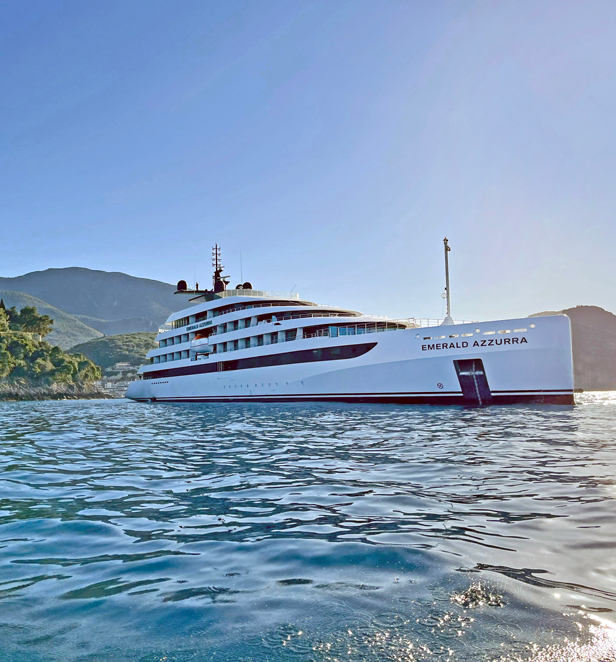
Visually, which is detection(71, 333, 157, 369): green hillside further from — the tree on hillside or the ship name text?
the ship name text

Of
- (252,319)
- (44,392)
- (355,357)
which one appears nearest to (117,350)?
(44,392)

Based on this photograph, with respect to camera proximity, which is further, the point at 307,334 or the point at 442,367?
the point at 307,334

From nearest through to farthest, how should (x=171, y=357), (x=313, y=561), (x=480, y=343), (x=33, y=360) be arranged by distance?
(x=313, y=561)
(x=480, y=343)
(x=171, y=357)
(x=33, y=360)

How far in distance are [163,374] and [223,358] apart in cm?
1155

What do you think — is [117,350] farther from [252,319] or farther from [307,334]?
[307,334]

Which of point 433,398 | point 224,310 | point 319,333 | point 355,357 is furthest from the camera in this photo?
point 224,310

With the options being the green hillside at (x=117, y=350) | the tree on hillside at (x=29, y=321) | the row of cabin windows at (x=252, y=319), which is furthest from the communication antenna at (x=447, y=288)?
the green hillside at (x=117, y=350)

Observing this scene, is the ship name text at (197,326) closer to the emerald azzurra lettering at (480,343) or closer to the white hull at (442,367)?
the white hull at (442,367)

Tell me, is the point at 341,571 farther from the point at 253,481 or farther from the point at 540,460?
the point at 540,460

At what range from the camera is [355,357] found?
95.1 ft

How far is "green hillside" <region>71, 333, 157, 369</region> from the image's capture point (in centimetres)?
15288

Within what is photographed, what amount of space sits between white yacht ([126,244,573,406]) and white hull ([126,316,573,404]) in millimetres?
48

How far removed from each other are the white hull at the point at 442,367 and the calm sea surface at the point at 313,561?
654 inches

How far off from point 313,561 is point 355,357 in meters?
25.2
